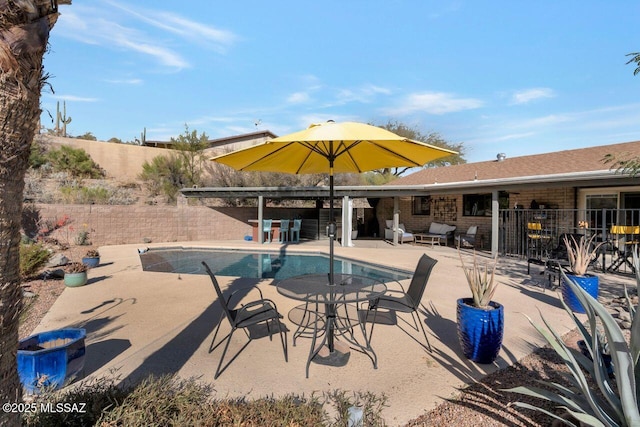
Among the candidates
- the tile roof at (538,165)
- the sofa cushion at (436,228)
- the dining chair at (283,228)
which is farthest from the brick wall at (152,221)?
the tile roof at (538,165)

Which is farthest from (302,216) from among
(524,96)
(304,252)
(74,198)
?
(524,96)

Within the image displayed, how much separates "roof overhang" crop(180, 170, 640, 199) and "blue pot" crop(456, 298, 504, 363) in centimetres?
642

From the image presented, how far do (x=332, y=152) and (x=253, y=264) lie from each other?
857 cm

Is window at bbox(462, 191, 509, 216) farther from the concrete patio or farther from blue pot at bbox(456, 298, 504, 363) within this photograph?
blue pot at bbox(456, 298, 504, 363)

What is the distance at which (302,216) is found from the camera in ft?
64.7

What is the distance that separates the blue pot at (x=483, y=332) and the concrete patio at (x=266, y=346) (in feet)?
0.40

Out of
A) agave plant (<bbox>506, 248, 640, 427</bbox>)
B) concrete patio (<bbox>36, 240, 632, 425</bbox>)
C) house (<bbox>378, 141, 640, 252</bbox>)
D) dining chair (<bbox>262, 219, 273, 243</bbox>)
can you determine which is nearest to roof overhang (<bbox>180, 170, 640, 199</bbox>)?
house (<bbox>378, 141, 640, 252</bbox>)

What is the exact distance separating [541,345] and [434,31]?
11.4 meters

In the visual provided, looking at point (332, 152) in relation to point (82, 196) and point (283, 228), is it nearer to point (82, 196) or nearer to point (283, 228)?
point (283, 228)

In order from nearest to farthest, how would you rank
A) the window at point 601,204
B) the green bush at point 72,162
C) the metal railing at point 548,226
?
the metal railing at point 548,226 < the window at point 601,204 < the green bush at point 72,162

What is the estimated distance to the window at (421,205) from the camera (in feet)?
57.3

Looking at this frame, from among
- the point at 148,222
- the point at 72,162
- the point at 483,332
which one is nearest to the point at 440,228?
the point at 483,332

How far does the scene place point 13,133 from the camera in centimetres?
134

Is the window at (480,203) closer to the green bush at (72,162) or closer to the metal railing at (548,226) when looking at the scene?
the metal railing at (548,226)
